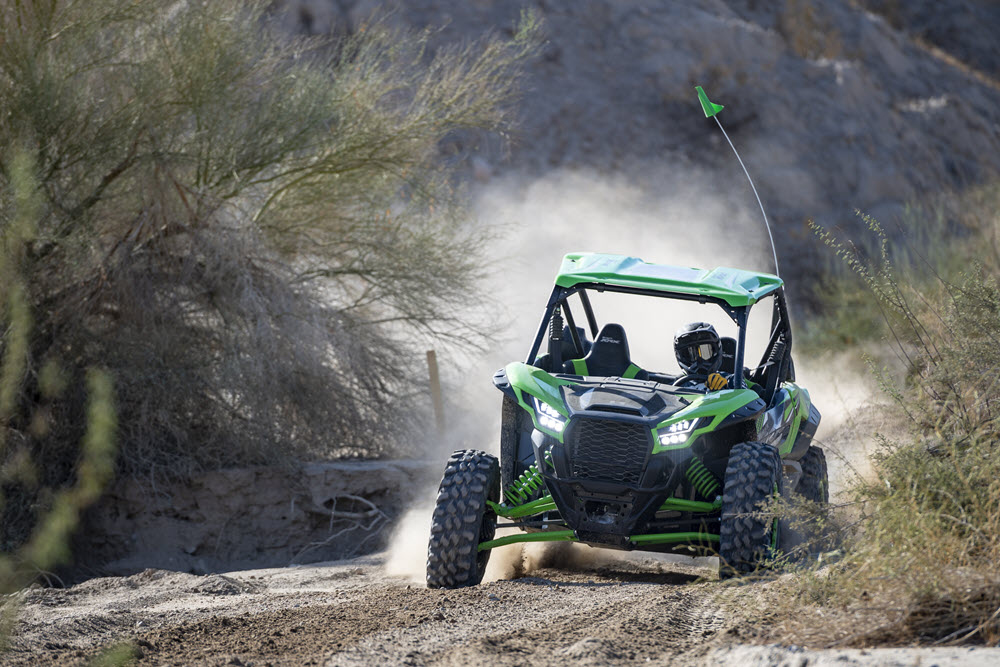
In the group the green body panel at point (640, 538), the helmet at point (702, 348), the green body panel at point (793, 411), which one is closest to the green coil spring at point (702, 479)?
the green body panel at point (640, 538)

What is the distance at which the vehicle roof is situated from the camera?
23.2 ft

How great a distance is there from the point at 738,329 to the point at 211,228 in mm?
6633

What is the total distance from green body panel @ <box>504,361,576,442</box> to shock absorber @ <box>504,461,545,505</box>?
1.11 feet

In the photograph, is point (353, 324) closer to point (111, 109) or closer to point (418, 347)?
point (418, 347)

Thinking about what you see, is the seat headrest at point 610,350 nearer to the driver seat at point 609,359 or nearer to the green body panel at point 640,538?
the driver seat at point 609,359

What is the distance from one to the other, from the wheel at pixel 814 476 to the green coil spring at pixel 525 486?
2453 mm

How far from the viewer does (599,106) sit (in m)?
25.8

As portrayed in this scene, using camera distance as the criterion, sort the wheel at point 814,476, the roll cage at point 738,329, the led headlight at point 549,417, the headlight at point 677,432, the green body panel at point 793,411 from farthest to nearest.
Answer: the wheel at point 814,476
the green body panel at point 793,411
the roll cage at point 738,329
the led headlight at point 549,417
the headlight at point 677,432

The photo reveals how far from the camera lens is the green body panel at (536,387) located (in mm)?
6652

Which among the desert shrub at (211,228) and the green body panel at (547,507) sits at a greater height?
the desert shrub at (211,228)

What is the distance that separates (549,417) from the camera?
663 centimetres

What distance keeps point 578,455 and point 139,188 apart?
684 cm

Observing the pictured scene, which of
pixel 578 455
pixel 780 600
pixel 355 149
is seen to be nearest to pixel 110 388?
pixel 355 149

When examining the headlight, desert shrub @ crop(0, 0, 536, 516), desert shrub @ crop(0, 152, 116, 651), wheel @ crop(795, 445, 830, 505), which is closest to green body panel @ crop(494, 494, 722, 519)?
the headlight
